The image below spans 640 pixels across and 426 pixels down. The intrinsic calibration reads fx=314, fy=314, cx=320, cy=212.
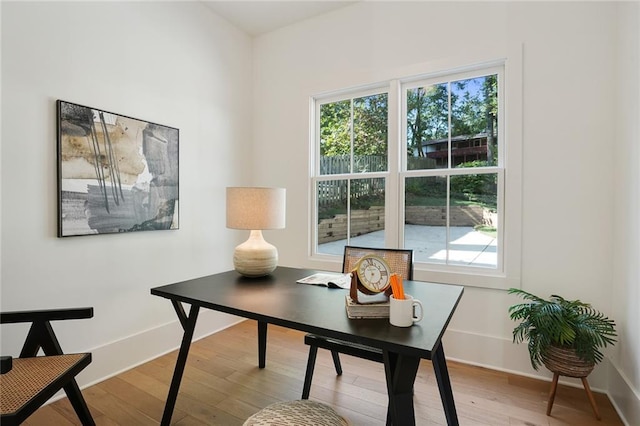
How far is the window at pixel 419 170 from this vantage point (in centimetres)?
242

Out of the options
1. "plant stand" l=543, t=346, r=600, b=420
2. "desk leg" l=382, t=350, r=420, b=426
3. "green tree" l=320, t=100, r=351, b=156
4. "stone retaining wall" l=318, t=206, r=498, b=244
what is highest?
"green tree" l=320, t=100, r=351, b=156

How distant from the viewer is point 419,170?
264 centimetres

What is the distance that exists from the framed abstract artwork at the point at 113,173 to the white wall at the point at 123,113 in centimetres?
6

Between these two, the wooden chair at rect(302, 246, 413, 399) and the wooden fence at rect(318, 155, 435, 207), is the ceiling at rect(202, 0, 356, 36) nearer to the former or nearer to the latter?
the wooden fence at rect(318, 155, 435, 207)

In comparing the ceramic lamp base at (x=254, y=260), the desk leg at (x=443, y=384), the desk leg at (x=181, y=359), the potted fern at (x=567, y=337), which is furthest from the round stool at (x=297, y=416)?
the potted fern at (x=567, y=337)

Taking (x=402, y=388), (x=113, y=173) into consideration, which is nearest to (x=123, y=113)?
(x=113, y=173)

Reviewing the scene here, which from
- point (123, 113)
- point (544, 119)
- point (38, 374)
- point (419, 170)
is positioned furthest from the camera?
point (419, 170)

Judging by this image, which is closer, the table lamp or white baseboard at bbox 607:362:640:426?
white baseboard at bbox 607:362:640:426

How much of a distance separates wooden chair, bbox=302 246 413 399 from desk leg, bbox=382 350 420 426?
35 centimetres

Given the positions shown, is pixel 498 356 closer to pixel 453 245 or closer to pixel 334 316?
pixel 453 245

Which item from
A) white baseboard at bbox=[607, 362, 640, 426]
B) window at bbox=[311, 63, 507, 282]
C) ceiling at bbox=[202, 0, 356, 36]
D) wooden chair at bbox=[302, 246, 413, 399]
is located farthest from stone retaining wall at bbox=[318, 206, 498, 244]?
ceiling at bbox=[202, 0, 356, 36]

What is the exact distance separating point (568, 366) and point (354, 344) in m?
1.23

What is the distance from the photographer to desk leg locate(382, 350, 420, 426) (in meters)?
1.00

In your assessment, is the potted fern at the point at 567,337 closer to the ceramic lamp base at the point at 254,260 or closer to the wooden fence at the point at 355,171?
the wooden fence at the point at 355,171
